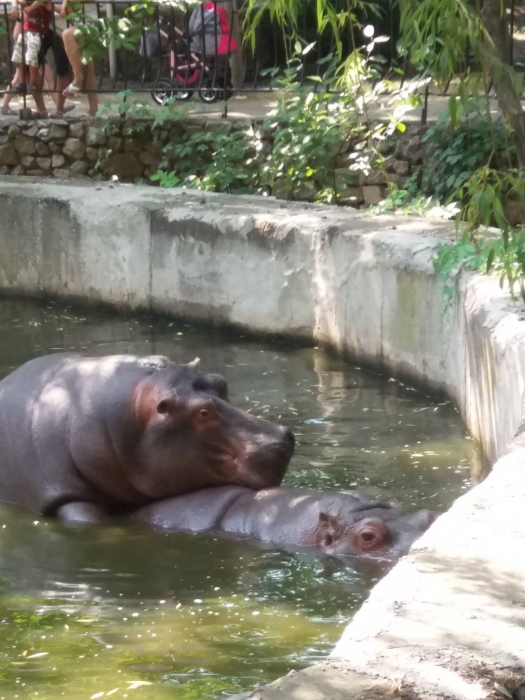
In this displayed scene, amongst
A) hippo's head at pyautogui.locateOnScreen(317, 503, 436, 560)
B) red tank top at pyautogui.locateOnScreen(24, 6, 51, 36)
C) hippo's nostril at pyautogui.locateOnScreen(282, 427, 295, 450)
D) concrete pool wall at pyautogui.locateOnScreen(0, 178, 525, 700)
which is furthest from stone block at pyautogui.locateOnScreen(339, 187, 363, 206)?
hippo's head at pyautogui.locateOnScreen(317, 503, 436, 560)

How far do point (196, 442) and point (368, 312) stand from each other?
2.38m

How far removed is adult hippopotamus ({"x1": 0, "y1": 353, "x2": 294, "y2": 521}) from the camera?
17.9ft

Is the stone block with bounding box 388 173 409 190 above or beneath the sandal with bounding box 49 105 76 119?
beneath

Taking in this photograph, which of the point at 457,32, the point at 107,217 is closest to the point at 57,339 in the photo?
the point at 107,217

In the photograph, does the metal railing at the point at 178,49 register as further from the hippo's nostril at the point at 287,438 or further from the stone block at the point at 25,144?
the hippo's nostril at the point at 287,438

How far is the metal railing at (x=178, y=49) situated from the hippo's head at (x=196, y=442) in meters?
5.64

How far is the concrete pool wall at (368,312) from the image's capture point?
8.81 ft

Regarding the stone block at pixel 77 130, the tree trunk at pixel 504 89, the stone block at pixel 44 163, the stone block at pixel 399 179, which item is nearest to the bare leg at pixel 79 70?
the stone block at pixel 77 130

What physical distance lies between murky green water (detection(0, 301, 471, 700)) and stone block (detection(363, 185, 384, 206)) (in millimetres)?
3421

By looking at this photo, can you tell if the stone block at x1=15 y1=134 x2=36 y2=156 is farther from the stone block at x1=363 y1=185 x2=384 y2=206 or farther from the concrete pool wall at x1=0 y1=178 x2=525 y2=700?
the stone block at x1=363 y1=185 x2=384 y2=206

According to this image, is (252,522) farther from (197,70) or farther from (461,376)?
(197,70)

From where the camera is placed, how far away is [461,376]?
6570 mm

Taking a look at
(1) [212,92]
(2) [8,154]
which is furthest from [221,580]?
(1) [212,92]

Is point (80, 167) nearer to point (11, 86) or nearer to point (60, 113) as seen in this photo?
point (60, 113)
